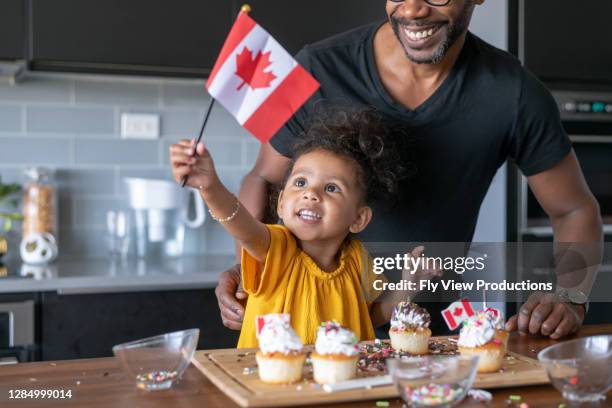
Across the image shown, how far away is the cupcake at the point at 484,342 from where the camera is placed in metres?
1.30

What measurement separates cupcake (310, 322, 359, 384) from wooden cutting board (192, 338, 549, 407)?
2 centimetres

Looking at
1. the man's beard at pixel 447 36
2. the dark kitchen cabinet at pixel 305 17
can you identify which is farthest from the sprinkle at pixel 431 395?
the dark kitchen cabinet at pixel 305 17

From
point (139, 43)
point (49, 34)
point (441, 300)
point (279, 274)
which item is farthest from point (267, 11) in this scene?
point (279, 274)

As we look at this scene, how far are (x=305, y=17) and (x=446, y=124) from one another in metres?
1.30

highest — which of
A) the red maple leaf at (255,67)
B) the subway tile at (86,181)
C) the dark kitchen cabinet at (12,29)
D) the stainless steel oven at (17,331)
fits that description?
the dark kitchen cabinet at (12,29)

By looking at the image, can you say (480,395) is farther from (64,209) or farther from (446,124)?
(64,209)

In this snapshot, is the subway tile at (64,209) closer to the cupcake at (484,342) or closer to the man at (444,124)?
the man at (444,124)

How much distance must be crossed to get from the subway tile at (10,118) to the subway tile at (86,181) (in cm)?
22

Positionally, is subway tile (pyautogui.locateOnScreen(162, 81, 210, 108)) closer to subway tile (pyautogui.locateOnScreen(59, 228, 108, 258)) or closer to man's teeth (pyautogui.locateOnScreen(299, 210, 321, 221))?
subway tile (pyautogui.locateOnScreen(59, 228, 108, 258))

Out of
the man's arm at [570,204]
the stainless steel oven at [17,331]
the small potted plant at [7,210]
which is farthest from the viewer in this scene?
the small potted plant at [7,210]

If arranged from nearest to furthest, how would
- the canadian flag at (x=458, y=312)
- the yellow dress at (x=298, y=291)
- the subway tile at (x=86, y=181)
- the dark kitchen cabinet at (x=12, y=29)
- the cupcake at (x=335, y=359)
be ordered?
1. the cupcake at (x=335, y=359)
2. the yellow dress at (x=298, y=291)
3. the canadian flag at (x=458, y=312)
4. the dark kitchen cabinet at (x=12, y=29)
5. the subway tile at (x=86, y=181)

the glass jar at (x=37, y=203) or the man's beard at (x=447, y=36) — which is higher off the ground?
the man's beard at (x=447, y=36)

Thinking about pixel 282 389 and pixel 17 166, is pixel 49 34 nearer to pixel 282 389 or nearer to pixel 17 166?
pixel 17 166

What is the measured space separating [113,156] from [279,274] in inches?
67.8
